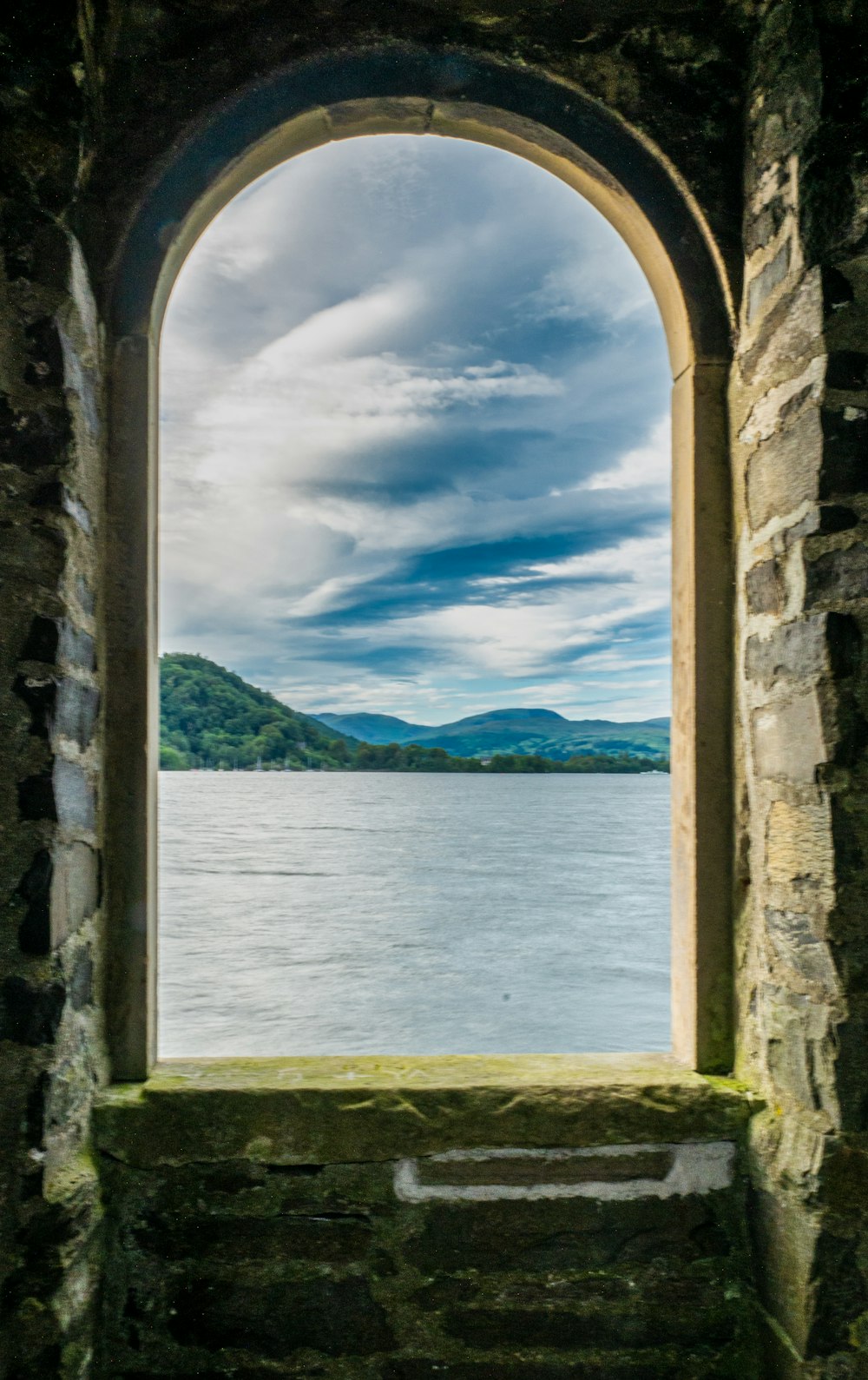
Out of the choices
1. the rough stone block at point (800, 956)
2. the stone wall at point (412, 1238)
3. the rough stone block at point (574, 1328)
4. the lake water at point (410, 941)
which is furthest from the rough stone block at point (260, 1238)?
the rough stone block at point (800, 956)

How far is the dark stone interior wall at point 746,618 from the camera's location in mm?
1425

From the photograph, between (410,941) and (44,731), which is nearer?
(44,731)

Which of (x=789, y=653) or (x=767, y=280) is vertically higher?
(x=767, y=280)

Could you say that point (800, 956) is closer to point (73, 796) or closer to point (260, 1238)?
point (260, 1238)

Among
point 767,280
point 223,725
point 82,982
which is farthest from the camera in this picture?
point 223,725

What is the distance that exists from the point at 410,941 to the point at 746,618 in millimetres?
4148

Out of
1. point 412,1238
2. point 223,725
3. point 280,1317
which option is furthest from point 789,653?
point 223,725

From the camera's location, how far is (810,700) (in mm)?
1483

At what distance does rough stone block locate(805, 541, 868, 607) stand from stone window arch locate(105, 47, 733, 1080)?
0.92 ft

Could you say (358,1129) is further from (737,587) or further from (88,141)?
(88,141)

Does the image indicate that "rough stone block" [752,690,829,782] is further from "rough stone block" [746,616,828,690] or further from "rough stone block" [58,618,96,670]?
"rough stone block" [58,618,96,670]

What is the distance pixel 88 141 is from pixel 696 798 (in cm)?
162

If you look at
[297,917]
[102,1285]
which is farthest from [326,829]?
[102,1285]

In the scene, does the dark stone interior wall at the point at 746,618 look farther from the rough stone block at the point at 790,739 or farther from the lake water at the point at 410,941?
the lake water at the point at 410,941
